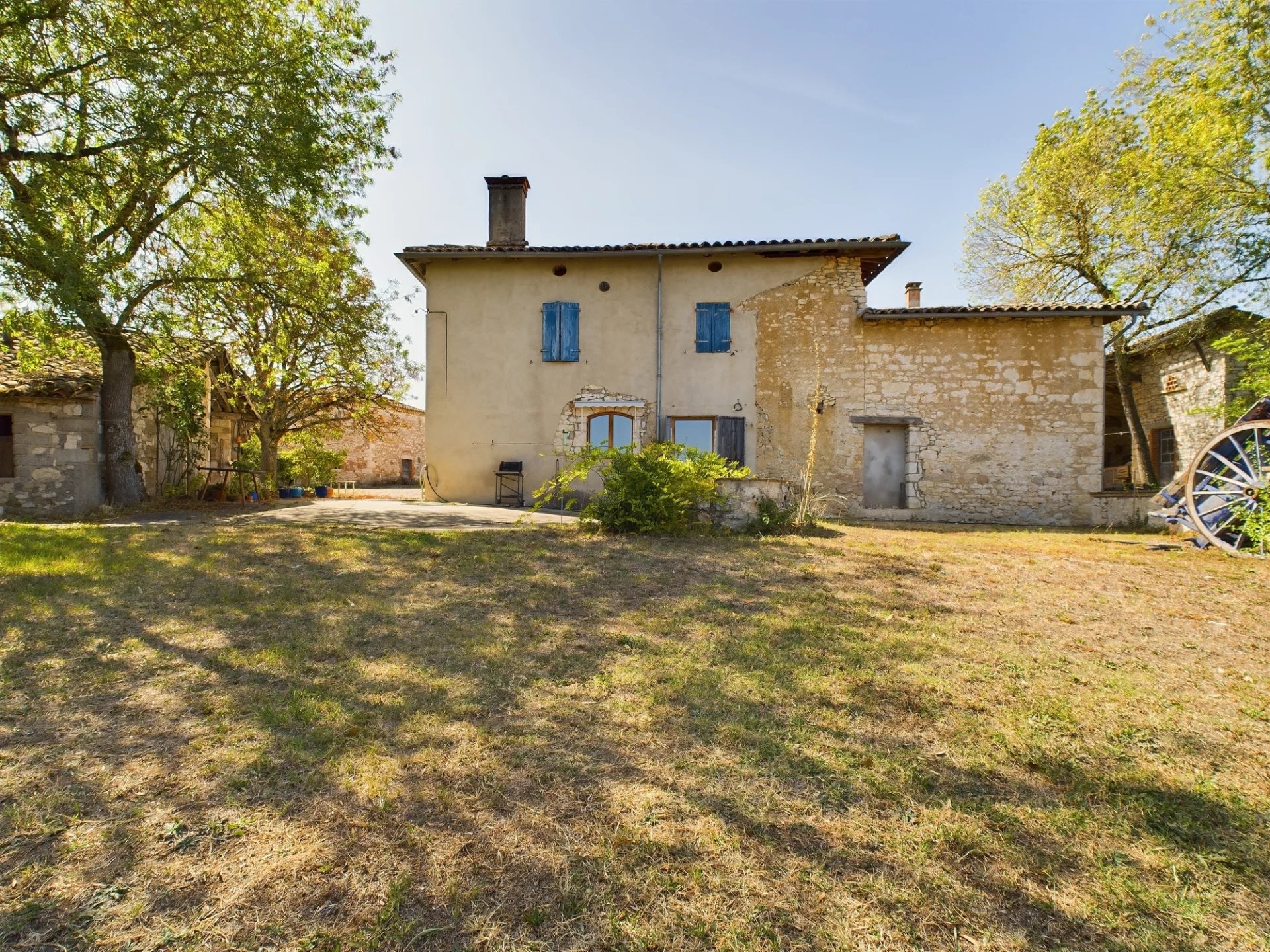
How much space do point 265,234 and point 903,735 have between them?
11514 mm

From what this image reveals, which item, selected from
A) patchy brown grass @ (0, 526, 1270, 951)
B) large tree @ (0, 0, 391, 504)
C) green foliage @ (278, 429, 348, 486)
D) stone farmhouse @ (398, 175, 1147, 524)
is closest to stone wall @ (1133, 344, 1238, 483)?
stone farmhouse @ (398, 175, 1147, 524)

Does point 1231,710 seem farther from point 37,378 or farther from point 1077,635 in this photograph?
point 37,378

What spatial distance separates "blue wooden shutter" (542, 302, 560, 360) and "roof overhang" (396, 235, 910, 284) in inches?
40.0

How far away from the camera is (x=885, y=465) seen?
11148 millimetres

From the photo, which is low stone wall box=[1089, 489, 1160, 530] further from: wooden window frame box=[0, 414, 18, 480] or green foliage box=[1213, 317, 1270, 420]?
wooden window frame box=[0, 414, 18, 480]

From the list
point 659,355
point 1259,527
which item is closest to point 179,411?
point 659,355

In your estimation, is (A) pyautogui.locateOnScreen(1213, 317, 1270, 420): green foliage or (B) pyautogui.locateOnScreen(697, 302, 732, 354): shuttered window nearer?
(A) pyautogui.locateOnScreen(1213, 317, 1270, 420): green foliage

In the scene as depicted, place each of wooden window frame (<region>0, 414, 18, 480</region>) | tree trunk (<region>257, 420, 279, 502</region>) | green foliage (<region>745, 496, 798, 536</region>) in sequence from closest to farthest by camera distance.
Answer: green foliage (<region>745, 496, 798, 536</region>) → wooden window frame (<region>0, 414, 18, 480</region>) → tree trunk (<region>257, 420, 279, 502</region>)

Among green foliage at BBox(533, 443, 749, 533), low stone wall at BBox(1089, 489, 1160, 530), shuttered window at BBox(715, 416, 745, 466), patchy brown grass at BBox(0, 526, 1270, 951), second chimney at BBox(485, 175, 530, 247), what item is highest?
second chimney at BBox(485, 175, 530, 247)

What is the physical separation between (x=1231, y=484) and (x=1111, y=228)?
9455 mm

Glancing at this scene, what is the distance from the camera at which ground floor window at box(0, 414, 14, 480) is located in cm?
934

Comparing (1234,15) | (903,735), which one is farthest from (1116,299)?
(903,735)

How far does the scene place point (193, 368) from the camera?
39.1 feet

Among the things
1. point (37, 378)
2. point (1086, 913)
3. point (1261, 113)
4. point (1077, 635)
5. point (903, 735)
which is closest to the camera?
point (1086, 913)
